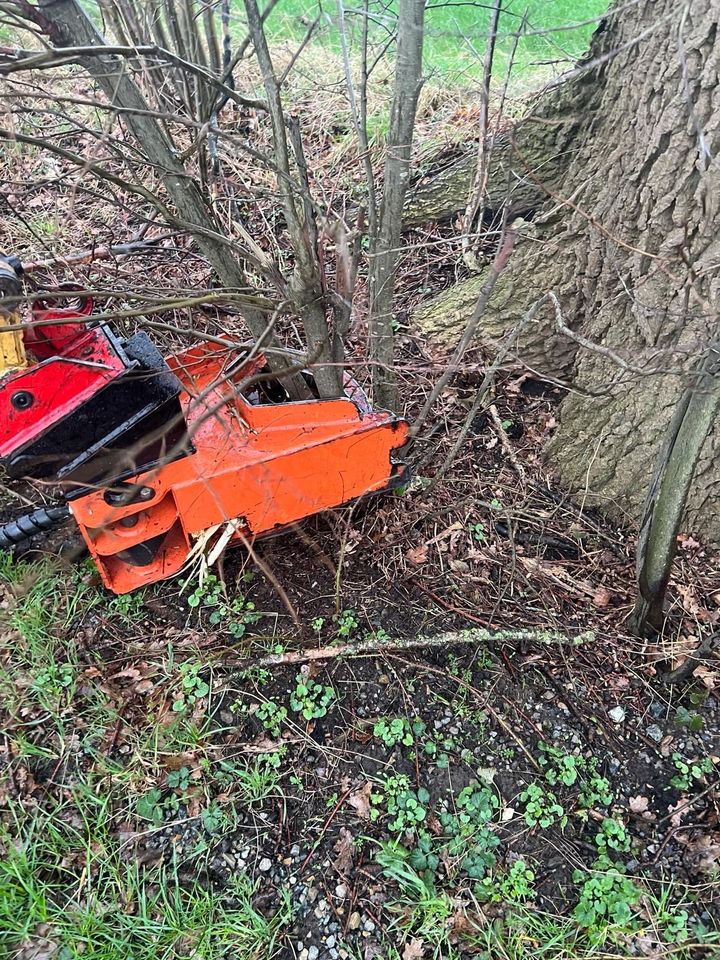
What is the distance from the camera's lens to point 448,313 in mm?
3465

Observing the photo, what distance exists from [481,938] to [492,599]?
1.13 metres

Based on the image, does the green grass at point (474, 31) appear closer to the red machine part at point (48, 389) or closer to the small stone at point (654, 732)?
the red machine part at point (48, 389)

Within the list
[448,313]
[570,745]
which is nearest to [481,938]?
[570,745]

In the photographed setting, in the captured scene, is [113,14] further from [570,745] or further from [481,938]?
[481,938]

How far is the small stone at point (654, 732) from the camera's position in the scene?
7.53ft

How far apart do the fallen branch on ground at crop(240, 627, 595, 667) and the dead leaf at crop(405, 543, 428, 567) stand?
351 millimetres

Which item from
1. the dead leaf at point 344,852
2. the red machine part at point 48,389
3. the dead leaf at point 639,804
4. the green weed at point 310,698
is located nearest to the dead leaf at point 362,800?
the dead leaf at point 344,852

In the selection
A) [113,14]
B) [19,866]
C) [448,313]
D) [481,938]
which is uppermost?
[113,14]

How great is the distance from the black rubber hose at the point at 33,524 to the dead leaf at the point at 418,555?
4.55 feet

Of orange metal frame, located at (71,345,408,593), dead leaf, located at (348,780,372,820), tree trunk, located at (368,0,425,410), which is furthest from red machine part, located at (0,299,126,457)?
dead leaf, located at (348,780,372,820)

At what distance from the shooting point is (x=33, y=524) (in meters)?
→ 2.64

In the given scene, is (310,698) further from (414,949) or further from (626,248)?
(626,248)

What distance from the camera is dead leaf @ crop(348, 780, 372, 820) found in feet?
7.16

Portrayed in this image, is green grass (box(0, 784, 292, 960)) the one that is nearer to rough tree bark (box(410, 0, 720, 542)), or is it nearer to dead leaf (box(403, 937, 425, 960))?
dead leaf (box(403, 937, 425, 960))
